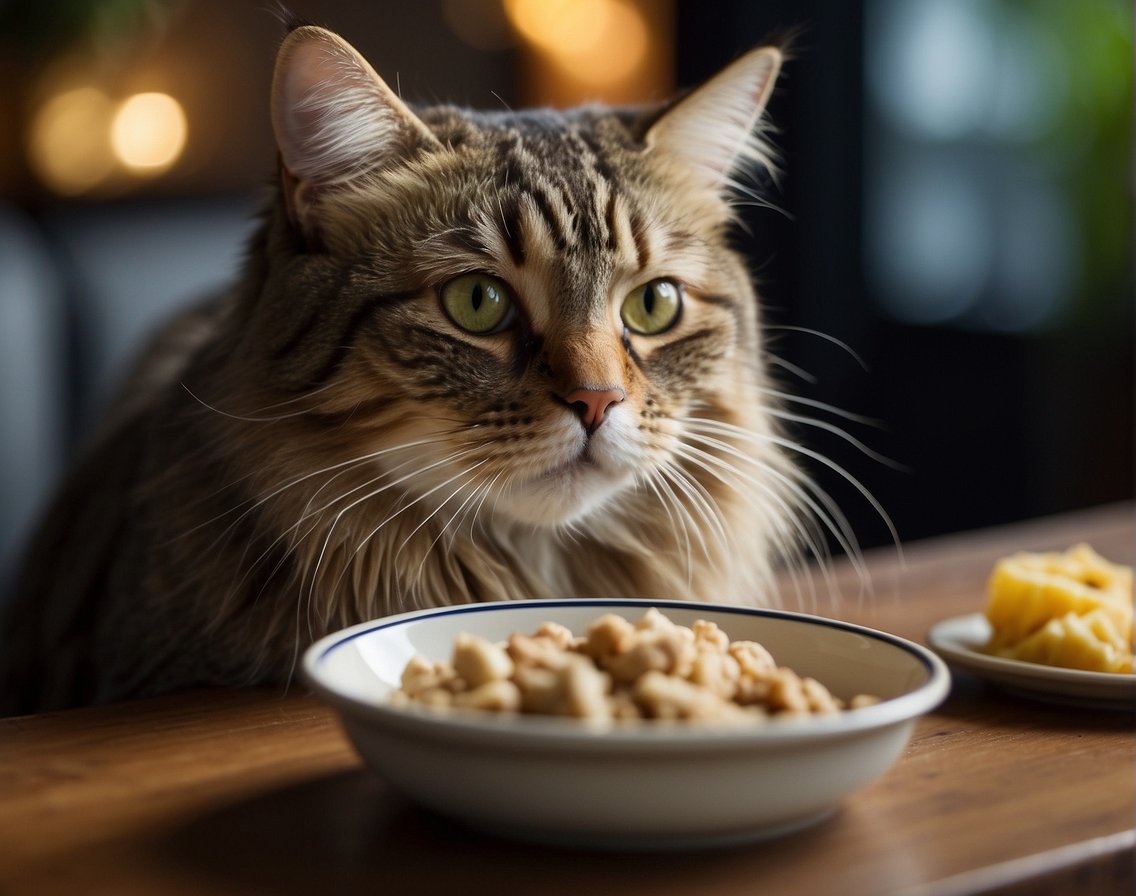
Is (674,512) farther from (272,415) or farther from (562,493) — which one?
(272,415)

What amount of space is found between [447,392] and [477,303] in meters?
0.11

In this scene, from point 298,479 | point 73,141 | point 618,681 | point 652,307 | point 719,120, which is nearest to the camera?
point 618,681

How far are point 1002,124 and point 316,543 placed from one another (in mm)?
3561

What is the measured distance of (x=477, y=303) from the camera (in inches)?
49.8

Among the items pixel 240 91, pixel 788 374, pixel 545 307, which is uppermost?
pixel 240 91

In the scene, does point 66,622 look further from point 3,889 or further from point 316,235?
point 3,889

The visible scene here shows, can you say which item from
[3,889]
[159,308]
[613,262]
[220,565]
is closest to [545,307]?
[613,262]

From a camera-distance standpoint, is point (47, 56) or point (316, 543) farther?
point (47, 56)

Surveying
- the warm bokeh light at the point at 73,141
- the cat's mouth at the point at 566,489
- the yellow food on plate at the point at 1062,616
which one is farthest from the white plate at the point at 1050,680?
the warm bokeh light at the point at 73,141

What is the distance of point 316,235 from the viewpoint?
1.33 metres

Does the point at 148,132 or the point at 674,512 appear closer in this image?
the point at 674,512

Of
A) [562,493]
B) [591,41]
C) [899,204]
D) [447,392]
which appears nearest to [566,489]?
[562,493]

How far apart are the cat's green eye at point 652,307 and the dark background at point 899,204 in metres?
2.15

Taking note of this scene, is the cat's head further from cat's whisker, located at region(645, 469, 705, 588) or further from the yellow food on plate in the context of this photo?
the yellow food on plate
